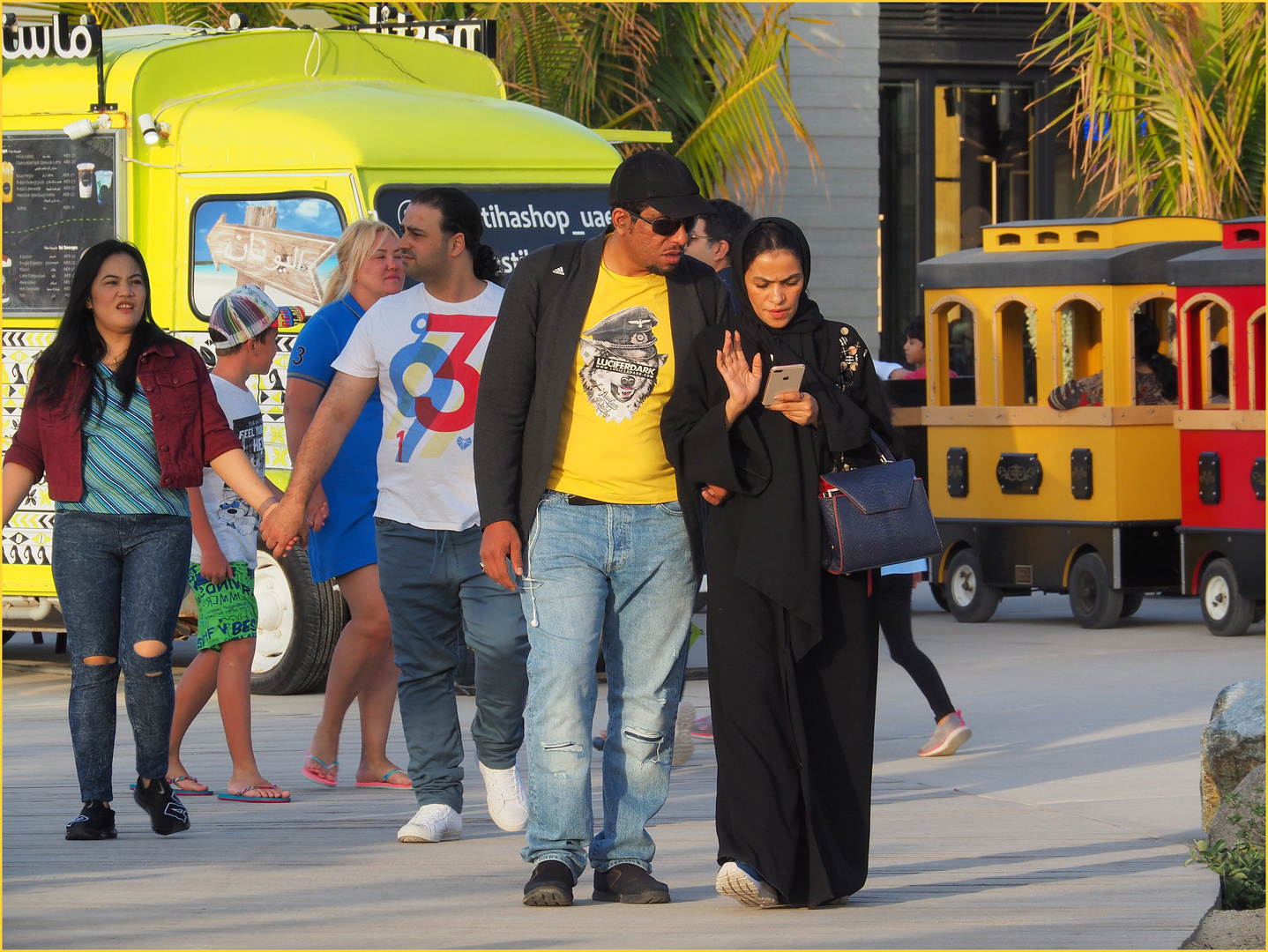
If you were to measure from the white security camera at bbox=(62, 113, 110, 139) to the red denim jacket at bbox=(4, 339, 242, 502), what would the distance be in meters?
3.56

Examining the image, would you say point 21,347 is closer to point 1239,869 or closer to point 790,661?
point 790,661

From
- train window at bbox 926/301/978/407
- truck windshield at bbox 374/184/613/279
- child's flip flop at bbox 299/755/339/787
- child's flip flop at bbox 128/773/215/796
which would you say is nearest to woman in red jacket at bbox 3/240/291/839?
child's flip flop at bbox 128/773/215/796

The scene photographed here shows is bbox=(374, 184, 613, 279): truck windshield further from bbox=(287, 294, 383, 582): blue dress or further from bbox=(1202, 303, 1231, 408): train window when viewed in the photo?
bbox=(1202, 303, 1231, 408): train window

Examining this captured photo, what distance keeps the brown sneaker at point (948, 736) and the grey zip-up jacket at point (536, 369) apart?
2.92m

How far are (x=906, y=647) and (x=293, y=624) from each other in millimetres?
3123

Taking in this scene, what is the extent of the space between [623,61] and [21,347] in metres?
6.72

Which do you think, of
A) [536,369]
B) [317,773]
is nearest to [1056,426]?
[317,773]

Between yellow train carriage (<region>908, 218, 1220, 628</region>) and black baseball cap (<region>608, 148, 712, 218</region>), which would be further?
yellow train carriage (<region>908, 218, 1220, 628</region>)

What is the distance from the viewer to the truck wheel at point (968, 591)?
13.4 metres

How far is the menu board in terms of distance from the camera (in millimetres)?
9852

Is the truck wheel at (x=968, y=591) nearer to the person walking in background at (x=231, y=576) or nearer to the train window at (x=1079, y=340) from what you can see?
the train window at (x=1079, y=340)

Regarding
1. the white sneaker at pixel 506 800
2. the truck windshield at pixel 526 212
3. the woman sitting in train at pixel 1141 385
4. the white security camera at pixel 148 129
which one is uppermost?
the white security camera at pixel 148 129

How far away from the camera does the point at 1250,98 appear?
16172 millimetres

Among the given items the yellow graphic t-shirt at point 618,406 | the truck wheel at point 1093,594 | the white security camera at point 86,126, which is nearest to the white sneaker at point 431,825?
the yellow graphic t-shirt at point 618,406
